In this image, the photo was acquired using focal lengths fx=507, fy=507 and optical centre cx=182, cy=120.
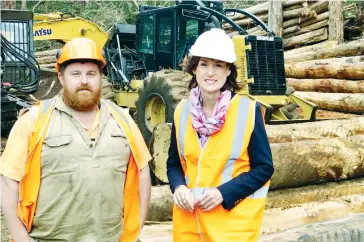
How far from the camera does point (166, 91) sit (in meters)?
7.52

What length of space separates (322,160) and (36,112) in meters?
3.35

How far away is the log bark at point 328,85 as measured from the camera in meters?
10.3

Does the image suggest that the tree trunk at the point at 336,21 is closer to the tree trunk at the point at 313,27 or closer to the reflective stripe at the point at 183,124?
the tree trunk at the point at 313,27

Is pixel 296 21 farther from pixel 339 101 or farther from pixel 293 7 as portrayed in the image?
pixel 339 101

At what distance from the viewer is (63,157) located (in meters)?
2.44

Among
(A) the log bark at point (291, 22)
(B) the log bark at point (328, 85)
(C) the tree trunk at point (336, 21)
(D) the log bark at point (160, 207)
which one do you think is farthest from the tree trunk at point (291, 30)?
(D) the log bark at point (160, 207)

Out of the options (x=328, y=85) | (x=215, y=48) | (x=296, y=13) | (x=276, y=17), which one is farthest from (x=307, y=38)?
(x=215, y=48)

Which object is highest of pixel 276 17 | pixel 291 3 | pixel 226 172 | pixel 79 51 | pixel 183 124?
pixel 291 3

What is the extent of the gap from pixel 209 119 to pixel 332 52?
9.93 metres

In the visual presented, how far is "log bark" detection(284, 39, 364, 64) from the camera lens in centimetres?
1132

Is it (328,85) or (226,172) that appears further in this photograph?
(328,85)

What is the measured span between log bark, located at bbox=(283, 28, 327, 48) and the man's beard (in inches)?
472

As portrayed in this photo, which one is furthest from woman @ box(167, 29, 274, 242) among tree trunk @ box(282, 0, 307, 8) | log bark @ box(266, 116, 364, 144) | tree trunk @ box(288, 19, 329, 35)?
tree trunk @ box(282, 0, 307, 8)

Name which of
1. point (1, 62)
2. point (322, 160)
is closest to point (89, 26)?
point (1, 62)
